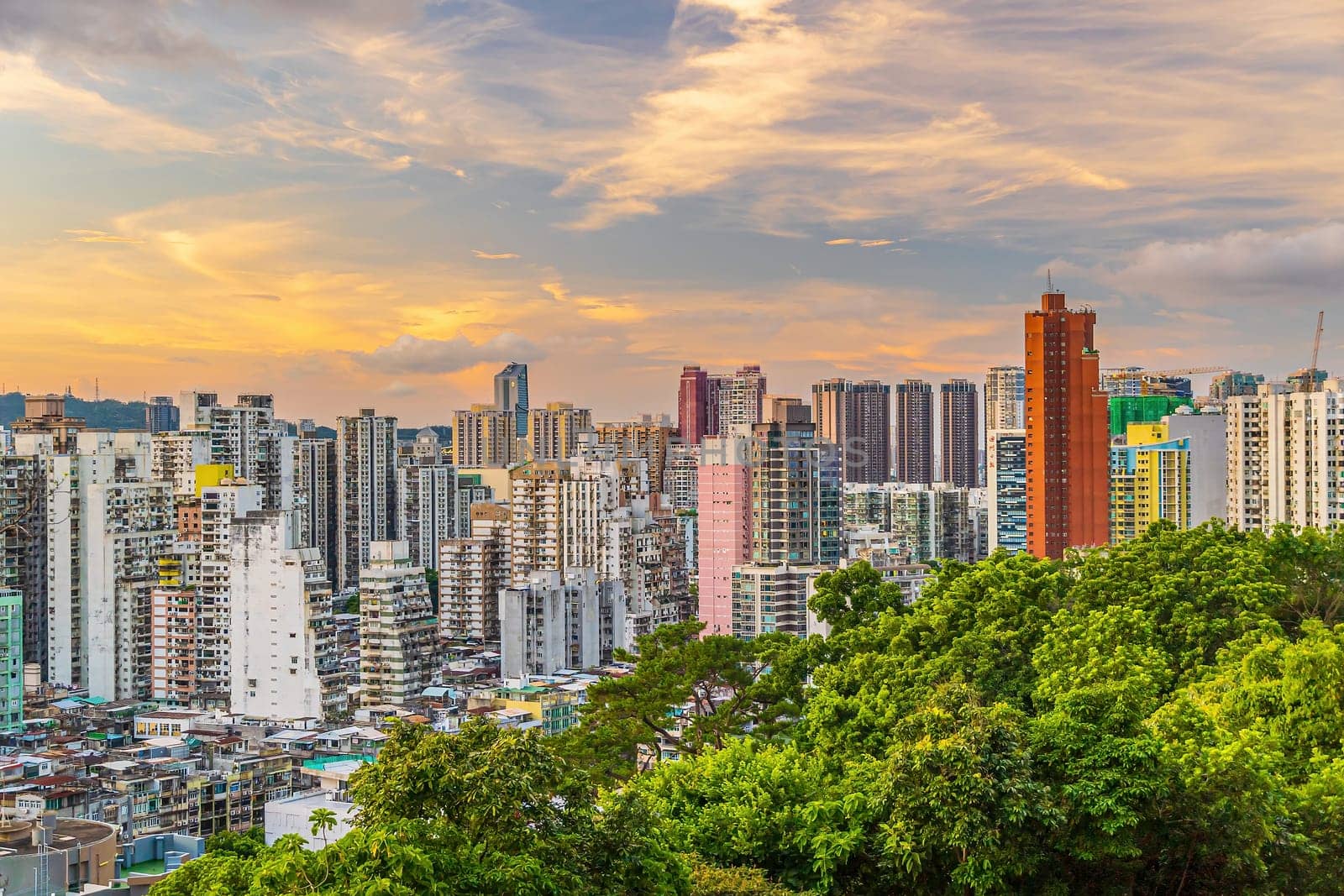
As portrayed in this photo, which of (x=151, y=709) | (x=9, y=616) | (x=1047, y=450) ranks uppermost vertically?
(x=1047, y=450)

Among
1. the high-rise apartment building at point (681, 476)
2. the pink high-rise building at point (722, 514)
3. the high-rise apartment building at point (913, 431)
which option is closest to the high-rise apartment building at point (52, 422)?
the pink high-rise building at point (722, 514)

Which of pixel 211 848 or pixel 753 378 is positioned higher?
pixel 753 378

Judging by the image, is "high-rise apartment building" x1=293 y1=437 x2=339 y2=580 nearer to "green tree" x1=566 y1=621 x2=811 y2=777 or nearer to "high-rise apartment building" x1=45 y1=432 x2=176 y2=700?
"high-rise apartment building" x1=45 y1=432 x2=176 y2=700

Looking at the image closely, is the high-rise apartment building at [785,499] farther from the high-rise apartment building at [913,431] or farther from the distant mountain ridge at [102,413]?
the high-rise apartment building at [913,431]

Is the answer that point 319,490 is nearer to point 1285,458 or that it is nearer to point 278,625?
point 278,625

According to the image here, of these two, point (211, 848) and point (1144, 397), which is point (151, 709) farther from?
point (1144, 397)

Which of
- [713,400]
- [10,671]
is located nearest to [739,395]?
[713,400]

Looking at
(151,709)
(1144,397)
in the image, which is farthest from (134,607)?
(1144,397)
